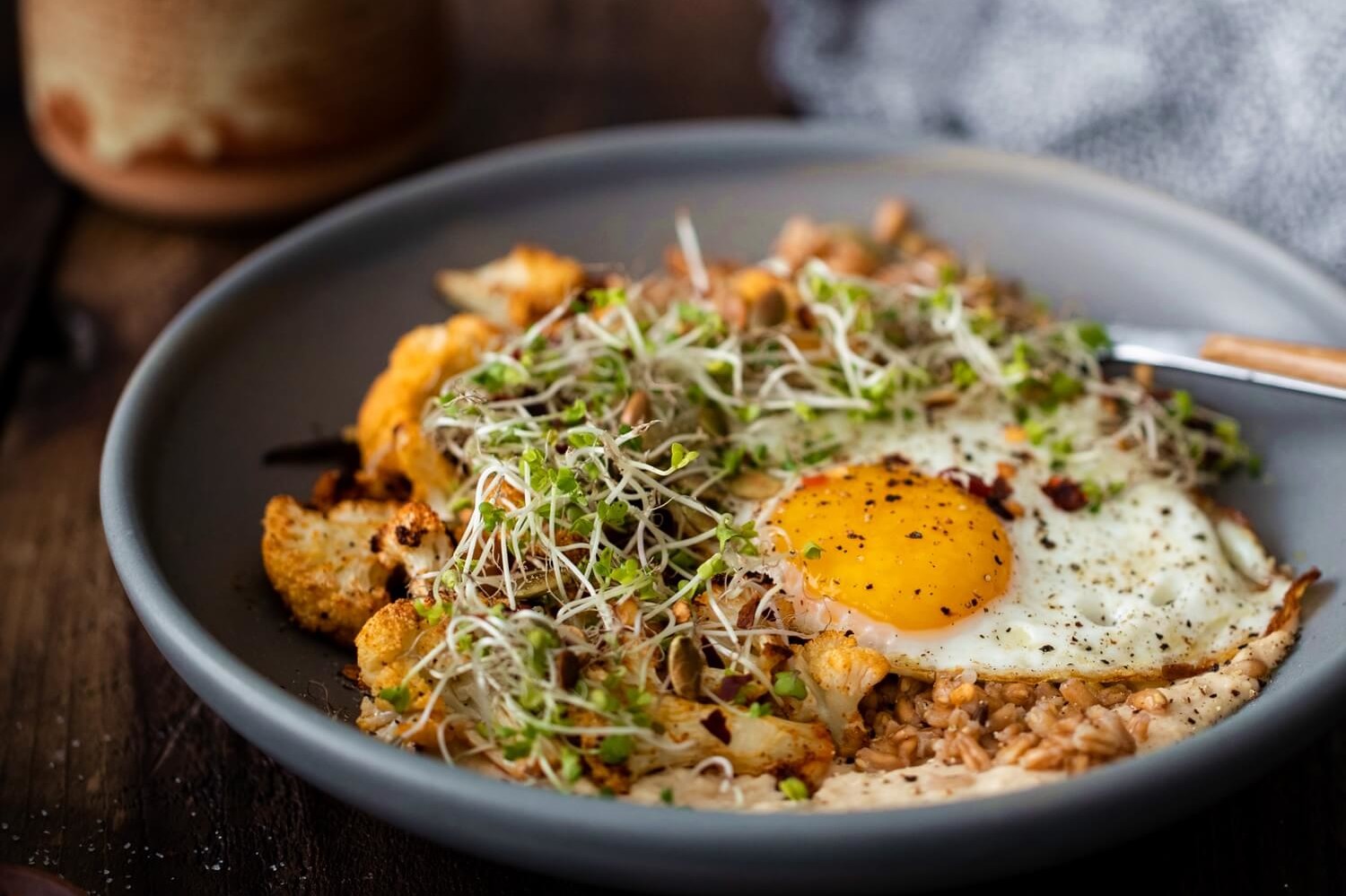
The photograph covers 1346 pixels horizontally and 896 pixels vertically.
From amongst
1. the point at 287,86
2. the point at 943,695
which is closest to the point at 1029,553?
the point at 943,695

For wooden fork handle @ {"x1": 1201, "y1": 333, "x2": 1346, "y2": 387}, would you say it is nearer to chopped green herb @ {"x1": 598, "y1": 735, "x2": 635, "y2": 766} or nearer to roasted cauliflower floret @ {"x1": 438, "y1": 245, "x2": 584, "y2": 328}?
roasted cauliflower floret @ {"x1": 438, "y1": 245, "x2": 584, "y2": 328}

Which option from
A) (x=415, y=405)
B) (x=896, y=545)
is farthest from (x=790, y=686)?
(x=415, y=405)

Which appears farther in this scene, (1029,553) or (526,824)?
(1029,553)

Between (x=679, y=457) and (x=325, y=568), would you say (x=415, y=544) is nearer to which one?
(x=325, y=568)

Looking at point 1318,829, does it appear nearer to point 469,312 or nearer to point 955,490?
Result: point 955,490

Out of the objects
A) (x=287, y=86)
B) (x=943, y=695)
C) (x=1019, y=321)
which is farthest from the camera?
(x=287, y=86)

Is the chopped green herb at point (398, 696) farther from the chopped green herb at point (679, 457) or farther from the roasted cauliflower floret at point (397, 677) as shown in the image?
the chopped green herb at point (679, 457)

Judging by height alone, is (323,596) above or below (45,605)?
above
